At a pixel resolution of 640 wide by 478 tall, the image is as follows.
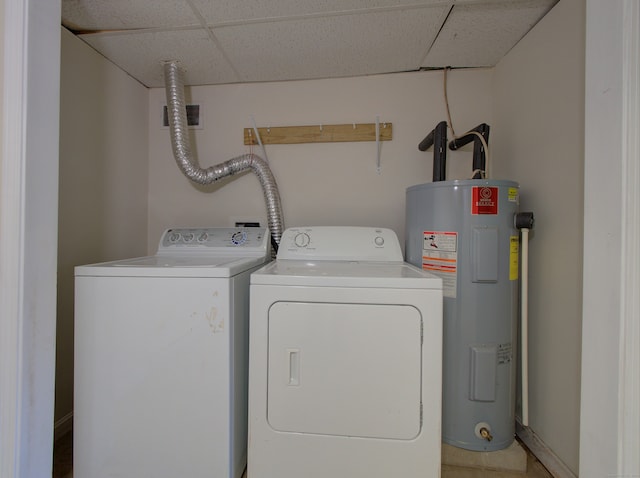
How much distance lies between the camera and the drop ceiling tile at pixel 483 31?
1159mm

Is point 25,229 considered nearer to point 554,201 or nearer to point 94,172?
point 94,172

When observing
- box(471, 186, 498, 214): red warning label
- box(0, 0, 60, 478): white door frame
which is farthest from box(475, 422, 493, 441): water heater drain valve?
box(0, 0, 60, 478): white door frame

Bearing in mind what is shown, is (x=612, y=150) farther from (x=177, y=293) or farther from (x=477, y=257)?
(x=177, y=293)

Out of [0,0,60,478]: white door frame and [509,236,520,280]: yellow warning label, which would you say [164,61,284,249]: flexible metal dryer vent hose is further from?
[509,236,520,280]: yellow warning label

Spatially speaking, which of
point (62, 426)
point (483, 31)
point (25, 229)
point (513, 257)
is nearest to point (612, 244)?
point (513, 257)

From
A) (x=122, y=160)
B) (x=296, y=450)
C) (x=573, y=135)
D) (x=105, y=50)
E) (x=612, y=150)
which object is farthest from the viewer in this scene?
(x=122, y=160)

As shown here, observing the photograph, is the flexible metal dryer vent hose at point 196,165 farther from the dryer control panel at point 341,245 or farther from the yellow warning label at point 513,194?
the yellow warning label at point 513,194

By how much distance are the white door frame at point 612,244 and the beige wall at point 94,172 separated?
84.9 inches

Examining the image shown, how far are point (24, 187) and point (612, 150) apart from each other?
1.84m

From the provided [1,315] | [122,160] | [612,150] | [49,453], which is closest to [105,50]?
[122,160]

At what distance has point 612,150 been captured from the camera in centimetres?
75

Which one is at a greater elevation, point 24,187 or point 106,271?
point 24,187

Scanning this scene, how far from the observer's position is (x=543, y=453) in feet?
3.75

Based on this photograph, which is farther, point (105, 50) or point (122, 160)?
point (122, 160)
